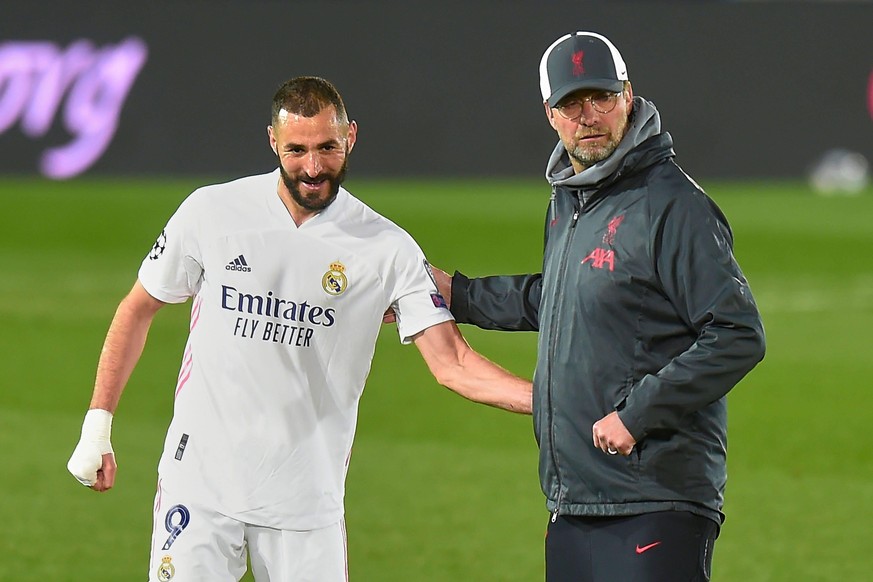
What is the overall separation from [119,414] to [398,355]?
3.30m

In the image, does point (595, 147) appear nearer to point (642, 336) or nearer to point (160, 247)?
point (642, 336)

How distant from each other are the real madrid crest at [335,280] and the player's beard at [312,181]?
0.70 feet

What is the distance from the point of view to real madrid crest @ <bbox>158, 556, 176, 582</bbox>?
16.4 feet

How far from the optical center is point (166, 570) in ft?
16.4

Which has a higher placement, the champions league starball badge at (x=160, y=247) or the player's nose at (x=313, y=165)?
the player's nose at (x=313, y=165)

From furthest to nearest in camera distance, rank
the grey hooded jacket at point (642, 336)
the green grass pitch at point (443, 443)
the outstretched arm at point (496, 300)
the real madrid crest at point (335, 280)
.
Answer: the green grass pitch at point (443, 443) < the outstretched arm at point (496, 300) < the real madrid crest at point (335, 280) < the grey hooded jacket at point (642, 336)

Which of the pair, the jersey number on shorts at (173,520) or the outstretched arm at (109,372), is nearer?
the jersey number on shorts at (173,520)

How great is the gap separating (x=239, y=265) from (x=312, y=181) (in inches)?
15.6

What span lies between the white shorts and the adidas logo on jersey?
2.60 ft

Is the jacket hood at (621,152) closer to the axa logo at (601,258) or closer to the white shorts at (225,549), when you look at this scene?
the axa logo at (601,258)

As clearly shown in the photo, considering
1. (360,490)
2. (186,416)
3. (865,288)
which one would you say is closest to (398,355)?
(360,490)

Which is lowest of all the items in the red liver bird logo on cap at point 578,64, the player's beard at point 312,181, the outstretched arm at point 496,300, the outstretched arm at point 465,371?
the outstretched arm at point 465,371

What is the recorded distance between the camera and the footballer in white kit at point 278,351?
5.02 meters

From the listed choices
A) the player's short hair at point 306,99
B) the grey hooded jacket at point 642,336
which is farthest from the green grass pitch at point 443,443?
the player's short hair at point 306,99
